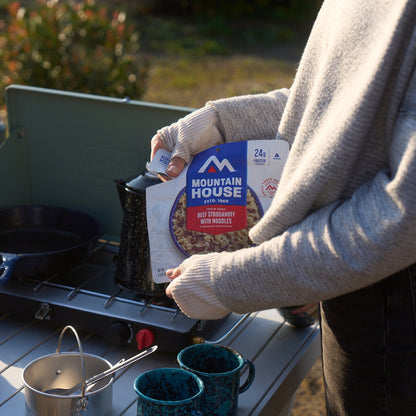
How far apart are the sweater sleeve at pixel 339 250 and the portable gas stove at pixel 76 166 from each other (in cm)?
60

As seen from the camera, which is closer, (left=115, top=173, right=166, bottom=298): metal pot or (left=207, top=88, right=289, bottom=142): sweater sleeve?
(left=207, top=88, right=289, bottom=142): sweater sleeve

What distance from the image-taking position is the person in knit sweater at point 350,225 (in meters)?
0.83

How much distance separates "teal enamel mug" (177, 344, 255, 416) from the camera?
119 centimetres

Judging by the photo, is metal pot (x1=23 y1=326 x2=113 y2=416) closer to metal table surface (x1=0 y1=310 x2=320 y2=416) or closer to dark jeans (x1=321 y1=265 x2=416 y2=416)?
metal table surface (x1=0 y1=310 x2=320 y2=416)

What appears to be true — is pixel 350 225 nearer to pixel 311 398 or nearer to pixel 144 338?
pixel 144 338

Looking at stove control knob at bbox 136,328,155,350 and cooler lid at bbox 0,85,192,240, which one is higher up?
cooler lid at bbox 0,85,192,240

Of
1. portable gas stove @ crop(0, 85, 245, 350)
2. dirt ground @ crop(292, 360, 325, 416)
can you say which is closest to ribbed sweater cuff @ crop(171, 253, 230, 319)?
portable gas stove @ crop(0, 85, 245, 350)

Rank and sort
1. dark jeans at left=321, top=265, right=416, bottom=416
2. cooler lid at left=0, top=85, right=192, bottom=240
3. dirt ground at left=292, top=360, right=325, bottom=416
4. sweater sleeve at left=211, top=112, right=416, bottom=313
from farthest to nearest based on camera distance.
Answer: dirt ground at left=292, top=360, right=325, bottom=416 → cooler lid at left=0, top=85, right=192, bottom=240 → dark jeans at left=321, top=265, right=416, bottom=416 → sweater sleeve at left=211, top=112, right=416, bottom=313

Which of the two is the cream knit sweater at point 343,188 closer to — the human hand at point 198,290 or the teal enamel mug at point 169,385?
the human hand at point 198,290

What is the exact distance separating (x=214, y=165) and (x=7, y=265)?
1.84ft

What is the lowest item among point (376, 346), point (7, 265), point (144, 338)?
point (144, 338)

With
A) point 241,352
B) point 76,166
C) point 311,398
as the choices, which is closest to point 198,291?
point 241,352

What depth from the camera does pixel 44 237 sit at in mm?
1784

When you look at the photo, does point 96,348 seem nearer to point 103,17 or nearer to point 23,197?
point 23,197
